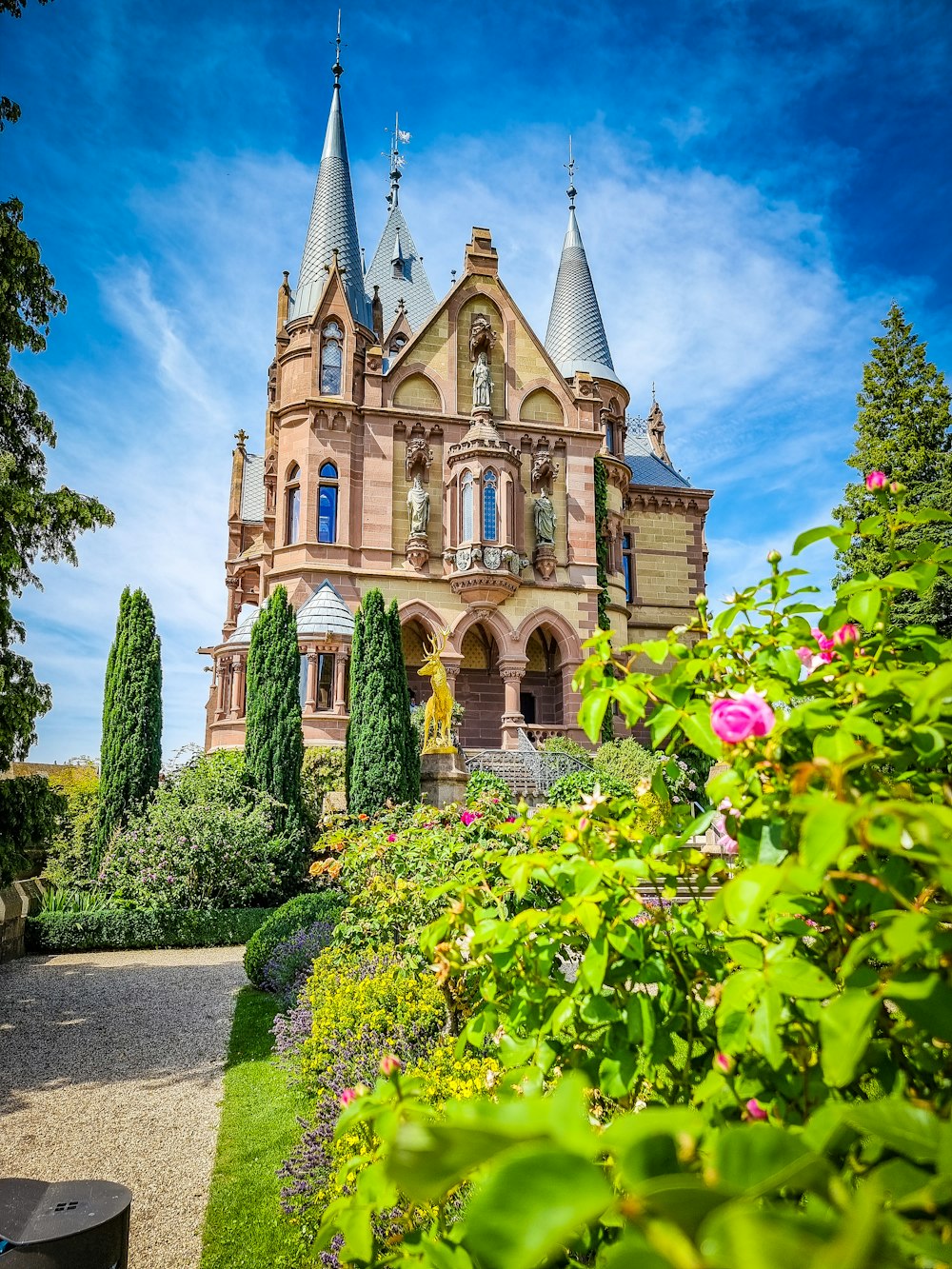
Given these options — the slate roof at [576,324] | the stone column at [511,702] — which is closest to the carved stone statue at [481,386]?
the slate roof at [576,324]

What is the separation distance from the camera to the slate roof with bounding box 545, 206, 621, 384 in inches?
1225

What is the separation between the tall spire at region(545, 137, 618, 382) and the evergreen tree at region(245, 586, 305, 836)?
17833mm

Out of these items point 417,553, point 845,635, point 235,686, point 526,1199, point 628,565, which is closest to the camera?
point 526,1199

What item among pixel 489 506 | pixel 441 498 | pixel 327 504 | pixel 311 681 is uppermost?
pixel 441 498

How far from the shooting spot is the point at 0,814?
8336 mm

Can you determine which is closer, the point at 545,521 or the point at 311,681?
the point at 311,681

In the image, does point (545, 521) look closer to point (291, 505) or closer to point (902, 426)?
point (291, 505)

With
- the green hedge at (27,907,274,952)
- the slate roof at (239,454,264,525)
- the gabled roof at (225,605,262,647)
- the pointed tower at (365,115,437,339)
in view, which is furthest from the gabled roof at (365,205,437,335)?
the green hedge at (27,907,274,952)

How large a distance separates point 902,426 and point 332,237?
A: 20.1m

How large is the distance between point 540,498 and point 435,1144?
2592cm

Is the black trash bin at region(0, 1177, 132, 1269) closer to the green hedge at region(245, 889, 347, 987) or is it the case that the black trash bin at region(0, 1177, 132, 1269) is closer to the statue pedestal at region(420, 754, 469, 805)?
the green hedge at region(245, 889, 347, 987)

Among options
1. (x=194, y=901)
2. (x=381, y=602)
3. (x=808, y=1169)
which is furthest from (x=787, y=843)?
(x=381, y=602)

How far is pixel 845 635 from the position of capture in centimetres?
207

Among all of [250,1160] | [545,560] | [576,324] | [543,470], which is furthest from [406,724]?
[576,324]
